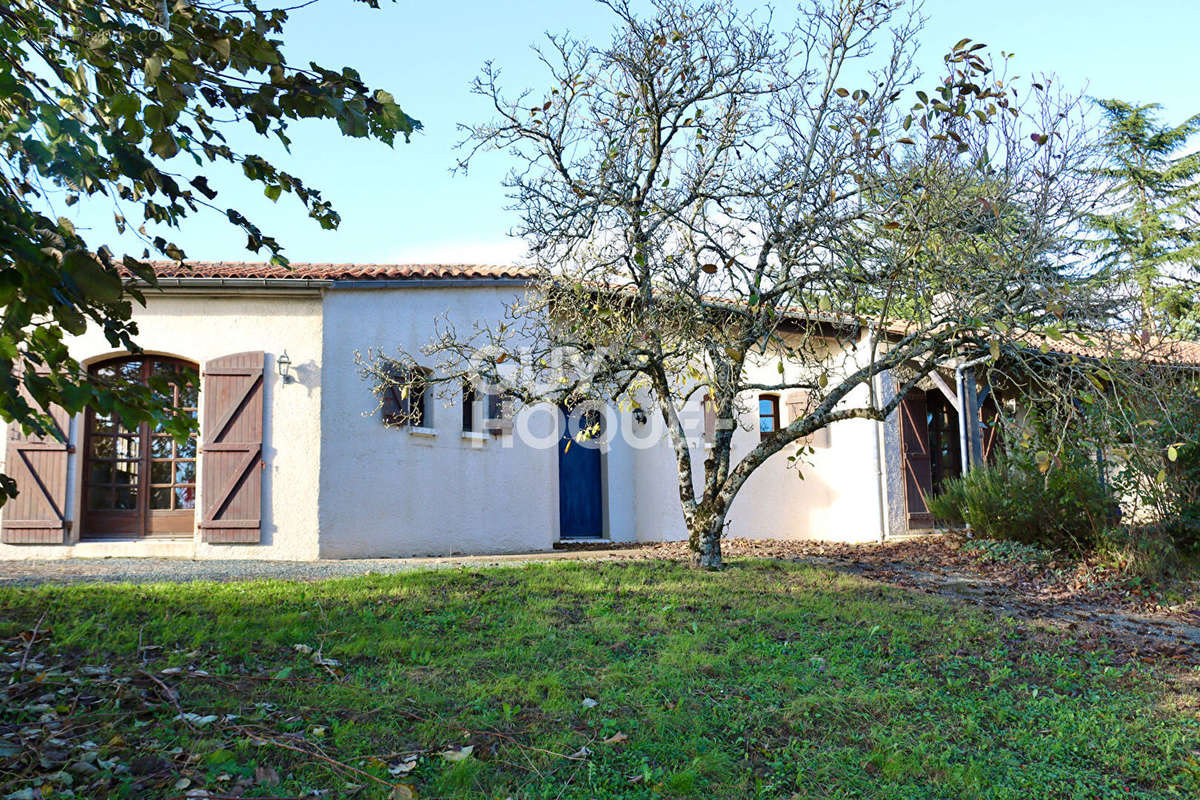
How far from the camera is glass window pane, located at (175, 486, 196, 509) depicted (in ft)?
36.1

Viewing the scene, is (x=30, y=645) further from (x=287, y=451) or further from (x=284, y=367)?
(x=284, y=367)

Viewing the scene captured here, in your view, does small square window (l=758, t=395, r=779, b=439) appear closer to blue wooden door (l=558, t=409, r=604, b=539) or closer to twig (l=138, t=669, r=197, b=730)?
blue wooden door (l=558, t=409, r=604, b=539)

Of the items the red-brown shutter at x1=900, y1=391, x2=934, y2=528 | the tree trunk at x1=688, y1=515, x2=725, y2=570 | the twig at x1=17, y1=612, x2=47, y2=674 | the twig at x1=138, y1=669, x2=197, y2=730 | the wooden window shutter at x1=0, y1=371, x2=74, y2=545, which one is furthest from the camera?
the red-brown shutter at x1=900, y1=391, x2=934, y2=528

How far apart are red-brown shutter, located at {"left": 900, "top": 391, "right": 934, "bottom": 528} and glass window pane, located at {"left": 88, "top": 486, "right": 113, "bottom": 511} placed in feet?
35.6

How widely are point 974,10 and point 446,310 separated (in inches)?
277

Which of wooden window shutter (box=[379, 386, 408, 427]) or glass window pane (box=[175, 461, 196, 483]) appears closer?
glass window pane (box=[175, 461, 196, 483])

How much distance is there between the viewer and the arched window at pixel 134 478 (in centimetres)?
1088

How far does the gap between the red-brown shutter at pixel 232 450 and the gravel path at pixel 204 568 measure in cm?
50

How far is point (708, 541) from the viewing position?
8.23 m

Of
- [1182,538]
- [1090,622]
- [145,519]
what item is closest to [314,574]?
[145,519]

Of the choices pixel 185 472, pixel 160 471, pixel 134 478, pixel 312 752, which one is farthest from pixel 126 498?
pixel 312 752

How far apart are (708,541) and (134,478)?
736 centimetres

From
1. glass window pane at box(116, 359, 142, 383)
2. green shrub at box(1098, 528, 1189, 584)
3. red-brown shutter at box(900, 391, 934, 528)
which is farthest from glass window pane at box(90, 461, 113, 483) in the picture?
green shrub at box(1098, 528, 1189, 584)

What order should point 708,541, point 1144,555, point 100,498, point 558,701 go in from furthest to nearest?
point 100,498 < point 1144,555 < point 708,541 < point 558,701
